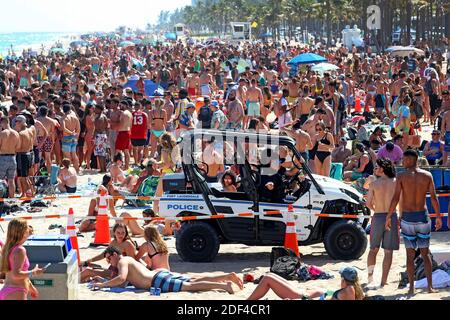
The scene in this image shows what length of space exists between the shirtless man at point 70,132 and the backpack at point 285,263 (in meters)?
8.25

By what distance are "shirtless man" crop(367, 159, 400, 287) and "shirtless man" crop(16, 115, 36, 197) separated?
741 centimetres

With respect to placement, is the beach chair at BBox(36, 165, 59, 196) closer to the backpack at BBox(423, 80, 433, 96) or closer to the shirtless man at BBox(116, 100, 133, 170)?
the shirtless man at BBox(116, 100, 133, 170)

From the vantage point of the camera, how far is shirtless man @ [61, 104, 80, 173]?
1877 cm

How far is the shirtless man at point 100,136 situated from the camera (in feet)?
63.9

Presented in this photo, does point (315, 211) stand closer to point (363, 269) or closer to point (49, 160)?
point (363, 269)

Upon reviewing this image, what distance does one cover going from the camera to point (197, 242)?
12078 millimetres

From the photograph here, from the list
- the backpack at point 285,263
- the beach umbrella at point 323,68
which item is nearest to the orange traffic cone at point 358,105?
the beach umbrella at point 323,68

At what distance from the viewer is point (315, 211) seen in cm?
1214

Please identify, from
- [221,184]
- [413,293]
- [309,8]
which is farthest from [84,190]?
[309,8]

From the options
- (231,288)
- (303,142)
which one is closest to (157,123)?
(303,142)

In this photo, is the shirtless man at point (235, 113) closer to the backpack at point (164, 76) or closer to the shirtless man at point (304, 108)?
the shirtless man at point (304, 108)

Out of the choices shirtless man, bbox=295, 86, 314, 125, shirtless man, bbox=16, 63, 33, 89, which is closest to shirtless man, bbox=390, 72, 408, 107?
shirtless man, bbox=295, 86, 314, 125

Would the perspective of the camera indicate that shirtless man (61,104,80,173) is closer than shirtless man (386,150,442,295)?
No

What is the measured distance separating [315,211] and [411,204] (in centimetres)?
240
